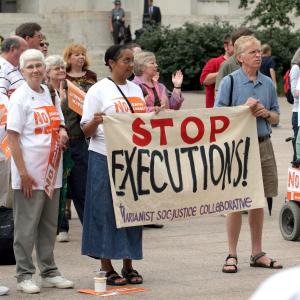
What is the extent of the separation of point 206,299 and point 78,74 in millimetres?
3409

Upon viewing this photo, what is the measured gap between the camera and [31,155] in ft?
23.5

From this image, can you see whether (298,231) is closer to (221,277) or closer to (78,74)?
(221,277)

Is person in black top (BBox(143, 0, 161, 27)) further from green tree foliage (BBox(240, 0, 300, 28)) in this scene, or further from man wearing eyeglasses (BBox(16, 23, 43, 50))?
man wearing eyeglasses (BBox(16, 23, 43, 50))

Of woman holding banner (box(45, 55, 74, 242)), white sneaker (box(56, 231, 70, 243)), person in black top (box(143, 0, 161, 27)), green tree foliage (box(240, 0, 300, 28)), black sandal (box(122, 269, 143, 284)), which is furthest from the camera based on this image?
person in black top (box(143, 0, 161, 27))

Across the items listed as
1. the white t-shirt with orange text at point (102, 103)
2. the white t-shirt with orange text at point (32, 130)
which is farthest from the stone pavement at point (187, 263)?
the white t-shirt with orange text at point (102, 103)

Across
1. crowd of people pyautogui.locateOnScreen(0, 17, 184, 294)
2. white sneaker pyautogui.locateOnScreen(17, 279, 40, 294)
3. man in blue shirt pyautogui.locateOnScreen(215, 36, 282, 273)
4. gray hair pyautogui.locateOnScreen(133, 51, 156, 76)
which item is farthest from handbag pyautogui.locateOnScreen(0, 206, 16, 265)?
gray hair pyautogui.locateOnScreen(133, 51, 156, 76)

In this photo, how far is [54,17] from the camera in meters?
32.2

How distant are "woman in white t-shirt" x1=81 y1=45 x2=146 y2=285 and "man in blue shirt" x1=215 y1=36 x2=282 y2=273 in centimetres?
103

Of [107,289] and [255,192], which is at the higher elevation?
[255,192]

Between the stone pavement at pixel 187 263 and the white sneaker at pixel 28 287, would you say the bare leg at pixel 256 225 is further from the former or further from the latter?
the white sneaker at pixel 28 287

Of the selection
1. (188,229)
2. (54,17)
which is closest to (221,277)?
(188,229)

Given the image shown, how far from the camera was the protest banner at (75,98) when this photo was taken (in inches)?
355

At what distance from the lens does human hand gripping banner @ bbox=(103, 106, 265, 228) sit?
730 centimetres

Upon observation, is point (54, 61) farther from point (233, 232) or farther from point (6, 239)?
point (233, 232)
